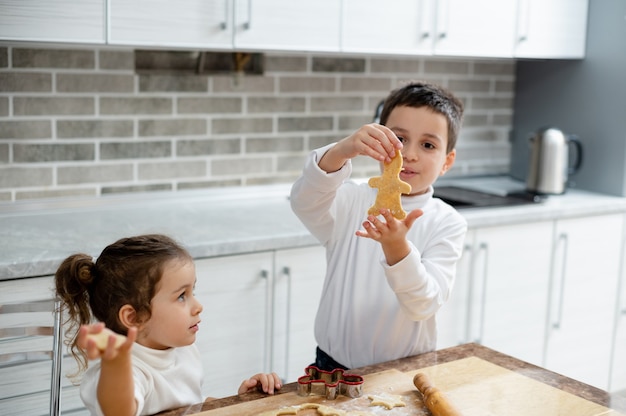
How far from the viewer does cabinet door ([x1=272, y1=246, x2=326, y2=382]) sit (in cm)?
259

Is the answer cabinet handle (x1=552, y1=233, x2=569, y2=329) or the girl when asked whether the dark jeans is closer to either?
the girl

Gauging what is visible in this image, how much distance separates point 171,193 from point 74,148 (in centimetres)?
39

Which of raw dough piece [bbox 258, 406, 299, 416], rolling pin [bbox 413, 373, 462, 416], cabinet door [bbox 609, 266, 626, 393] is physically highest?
rolling pin [bbox 413, 373, 462, 416]

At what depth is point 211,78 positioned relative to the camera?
9.93 ft

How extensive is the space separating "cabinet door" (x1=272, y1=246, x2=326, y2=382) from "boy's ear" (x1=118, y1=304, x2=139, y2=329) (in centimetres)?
118

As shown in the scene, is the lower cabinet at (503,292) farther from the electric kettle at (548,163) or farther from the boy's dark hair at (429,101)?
the boy's dark hair at (429,101)

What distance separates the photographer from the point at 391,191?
1.53m

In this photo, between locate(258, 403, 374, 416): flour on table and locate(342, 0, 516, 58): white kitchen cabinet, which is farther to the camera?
locate(342, 0, 516, 58): white kitchen cabinet

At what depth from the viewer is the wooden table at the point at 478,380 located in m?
1.38

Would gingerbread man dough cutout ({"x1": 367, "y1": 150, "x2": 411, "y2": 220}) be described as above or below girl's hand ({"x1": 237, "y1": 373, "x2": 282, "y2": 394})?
above

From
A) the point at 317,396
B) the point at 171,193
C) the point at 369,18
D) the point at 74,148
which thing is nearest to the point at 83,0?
the point at 74,148

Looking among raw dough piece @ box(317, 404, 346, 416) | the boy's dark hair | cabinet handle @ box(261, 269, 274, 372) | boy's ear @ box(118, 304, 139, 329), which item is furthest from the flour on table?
cabinet handle @ box(261, 269, 274, 372)

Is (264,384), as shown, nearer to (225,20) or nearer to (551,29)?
(225,20)

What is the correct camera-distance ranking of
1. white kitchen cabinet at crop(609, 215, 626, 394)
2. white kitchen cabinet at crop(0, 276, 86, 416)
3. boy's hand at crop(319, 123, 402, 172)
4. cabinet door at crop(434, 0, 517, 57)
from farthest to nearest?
white kitchen cabinet at crop(609, 215, 626, 394) < cabinet door at crop(434, 0, 517, 57) < white kitchen cabinet at crop(0, 276, 86, 416) < boy's hand at crop(319, 123, 402, 172)
